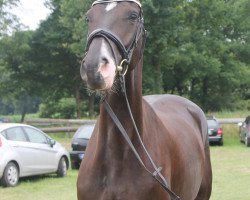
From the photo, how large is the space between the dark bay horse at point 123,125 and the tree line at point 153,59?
27332 mm

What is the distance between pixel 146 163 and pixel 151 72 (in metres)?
29.8

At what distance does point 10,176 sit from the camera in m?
13.3

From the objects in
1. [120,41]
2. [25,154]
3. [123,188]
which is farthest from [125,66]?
[25,154]

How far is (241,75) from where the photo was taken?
47.4 metres

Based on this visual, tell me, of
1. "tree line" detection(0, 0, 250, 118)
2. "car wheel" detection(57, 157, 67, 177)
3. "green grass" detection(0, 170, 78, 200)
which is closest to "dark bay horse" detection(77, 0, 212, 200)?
"green grass" detection(0, 170, 78, 200)

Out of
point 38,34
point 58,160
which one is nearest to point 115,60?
point 58,160

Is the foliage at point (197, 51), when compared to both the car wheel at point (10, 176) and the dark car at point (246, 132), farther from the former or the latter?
the car wheel at point (10, 176)

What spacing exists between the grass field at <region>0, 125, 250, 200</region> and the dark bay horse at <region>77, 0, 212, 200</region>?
7351mm

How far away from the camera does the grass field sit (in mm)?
11703

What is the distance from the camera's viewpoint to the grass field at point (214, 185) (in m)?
11.7

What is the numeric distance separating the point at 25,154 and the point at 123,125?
10.6 meters

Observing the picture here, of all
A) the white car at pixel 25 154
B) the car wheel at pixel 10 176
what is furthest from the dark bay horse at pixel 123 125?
the white car at pixel 25 154

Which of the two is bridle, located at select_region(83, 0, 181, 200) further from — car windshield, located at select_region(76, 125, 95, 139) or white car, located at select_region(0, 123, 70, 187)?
car windshield, located at select_region(76, 125, 95, 139)

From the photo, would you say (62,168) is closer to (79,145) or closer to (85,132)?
(79,145)
